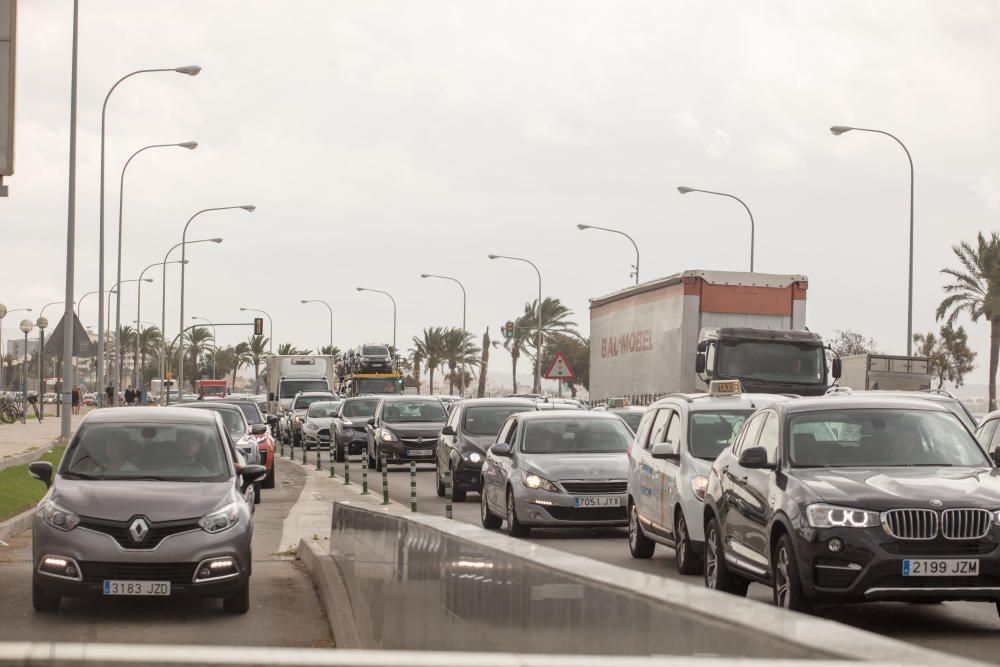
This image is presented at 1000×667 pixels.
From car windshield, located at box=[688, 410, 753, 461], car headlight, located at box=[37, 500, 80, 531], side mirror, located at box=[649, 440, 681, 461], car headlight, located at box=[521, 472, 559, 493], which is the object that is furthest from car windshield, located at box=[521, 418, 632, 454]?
car headlight, located at box=[37, 500, 80, 531]

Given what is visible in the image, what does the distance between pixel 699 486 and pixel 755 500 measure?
2545 mm

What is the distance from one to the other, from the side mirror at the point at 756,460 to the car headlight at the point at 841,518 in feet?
3.35

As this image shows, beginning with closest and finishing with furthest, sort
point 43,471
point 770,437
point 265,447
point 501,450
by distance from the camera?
1. point 770,437
2. point 43,471
3. point 501,450
4. point 265,447

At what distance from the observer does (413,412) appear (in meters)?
32.9

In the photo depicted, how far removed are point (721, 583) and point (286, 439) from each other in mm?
43925

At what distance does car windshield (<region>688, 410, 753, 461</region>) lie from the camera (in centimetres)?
1457

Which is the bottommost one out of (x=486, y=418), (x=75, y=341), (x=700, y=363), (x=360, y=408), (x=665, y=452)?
(x=360, y=408)

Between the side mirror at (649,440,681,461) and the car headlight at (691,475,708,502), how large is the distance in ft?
1.19

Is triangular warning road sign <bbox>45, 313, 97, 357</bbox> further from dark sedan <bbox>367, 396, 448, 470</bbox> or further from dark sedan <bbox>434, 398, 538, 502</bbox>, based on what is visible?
dark sedan <bbox>434, 398, 538, 502</bbox>

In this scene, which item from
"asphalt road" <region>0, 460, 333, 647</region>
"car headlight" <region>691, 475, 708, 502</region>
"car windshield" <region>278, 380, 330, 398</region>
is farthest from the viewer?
"car windshield" <region>278, 380, 330, 398</region>

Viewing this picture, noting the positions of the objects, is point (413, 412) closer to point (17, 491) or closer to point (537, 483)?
point (17, 491)

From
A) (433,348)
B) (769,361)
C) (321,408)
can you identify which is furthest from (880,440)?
(433,348)

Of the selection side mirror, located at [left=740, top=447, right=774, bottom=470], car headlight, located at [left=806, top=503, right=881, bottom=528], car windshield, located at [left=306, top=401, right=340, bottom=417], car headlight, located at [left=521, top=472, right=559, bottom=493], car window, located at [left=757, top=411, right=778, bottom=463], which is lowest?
car windshield, located at [left=306, top=401, right=340, bottom=417]

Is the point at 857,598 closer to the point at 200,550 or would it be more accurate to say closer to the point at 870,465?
the point at 870,465
